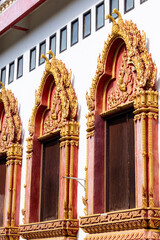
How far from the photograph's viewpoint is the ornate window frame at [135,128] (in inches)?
698

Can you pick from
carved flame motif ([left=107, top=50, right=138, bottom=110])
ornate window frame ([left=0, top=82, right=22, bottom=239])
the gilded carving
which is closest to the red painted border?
ornate window frame ([left=0, top=82, right=22, bottom=239])

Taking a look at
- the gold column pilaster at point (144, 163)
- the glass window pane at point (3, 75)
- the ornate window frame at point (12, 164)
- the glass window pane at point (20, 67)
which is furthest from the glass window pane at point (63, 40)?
the gold column pilaster at point (144, 163)

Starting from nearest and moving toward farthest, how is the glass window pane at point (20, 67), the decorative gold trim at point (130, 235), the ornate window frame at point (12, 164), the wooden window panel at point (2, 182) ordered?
1. the decorative gold trim at point (130, 235)
2. the ornate window frame at point (12, 164)
3. the wooden window panel at point (2, 182)
4. the glass window pane at point (20, 67)

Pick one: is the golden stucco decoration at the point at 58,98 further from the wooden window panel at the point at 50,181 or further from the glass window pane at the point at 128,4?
the glass window pane at the point at 128,4

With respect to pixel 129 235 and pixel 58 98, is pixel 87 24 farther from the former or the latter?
pixel 129 235

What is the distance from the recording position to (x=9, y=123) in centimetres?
2597

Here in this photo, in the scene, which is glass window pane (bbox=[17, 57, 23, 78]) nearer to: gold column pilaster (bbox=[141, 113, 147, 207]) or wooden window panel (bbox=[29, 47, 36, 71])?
wooden window panel (bbox=[29, 47, 36, 71])

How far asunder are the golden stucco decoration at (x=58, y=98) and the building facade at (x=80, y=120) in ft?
0.14

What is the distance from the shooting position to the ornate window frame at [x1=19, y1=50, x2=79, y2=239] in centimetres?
2119

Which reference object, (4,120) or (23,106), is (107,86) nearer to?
(23,106)

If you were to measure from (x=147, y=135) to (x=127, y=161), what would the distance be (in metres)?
1.51

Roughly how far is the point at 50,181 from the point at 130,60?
642 cm

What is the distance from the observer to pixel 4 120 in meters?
27.5

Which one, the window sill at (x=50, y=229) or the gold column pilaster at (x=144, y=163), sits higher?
the gold column pilaster at (x=144, y=163)
